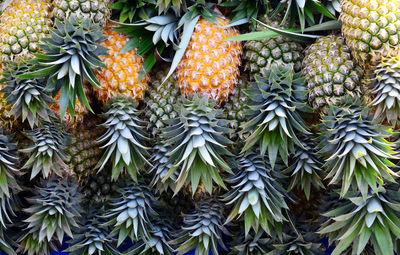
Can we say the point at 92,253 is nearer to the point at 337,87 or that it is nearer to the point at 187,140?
the point at 187,140

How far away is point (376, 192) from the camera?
0.93 metres

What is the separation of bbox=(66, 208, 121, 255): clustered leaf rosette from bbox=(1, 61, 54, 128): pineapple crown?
0.36 m

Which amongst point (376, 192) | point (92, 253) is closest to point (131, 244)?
point (92, 253)

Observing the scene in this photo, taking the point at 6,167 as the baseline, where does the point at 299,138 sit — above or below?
above

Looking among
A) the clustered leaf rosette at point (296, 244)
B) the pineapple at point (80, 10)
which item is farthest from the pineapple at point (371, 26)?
the pineapple at point (80, 10)

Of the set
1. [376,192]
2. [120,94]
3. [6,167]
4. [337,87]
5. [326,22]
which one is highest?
[326,22]

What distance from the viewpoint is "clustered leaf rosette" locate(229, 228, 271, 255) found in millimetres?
1121

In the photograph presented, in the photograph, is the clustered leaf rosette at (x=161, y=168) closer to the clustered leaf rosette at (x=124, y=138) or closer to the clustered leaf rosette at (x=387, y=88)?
the clustered leaf rosette at (x=124, y=138)

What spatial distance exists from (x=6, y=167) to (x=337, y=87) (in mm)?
985

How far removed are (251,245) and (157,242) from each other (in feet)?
0.95

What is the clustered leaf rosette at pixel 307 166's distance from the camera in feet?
3.52

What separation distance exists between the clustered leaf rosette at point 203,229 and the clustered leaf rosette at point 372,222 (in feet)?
1.01

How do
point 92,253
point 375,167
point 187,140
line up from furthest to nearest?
1. point 92,253
2. point 187,140
3. point 375,167

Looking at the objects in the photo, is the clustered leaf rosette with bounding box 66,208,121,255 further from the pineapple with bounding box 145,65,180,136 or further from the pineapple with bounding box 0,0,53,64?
the pineapple with bounding box 0,0,53,64
